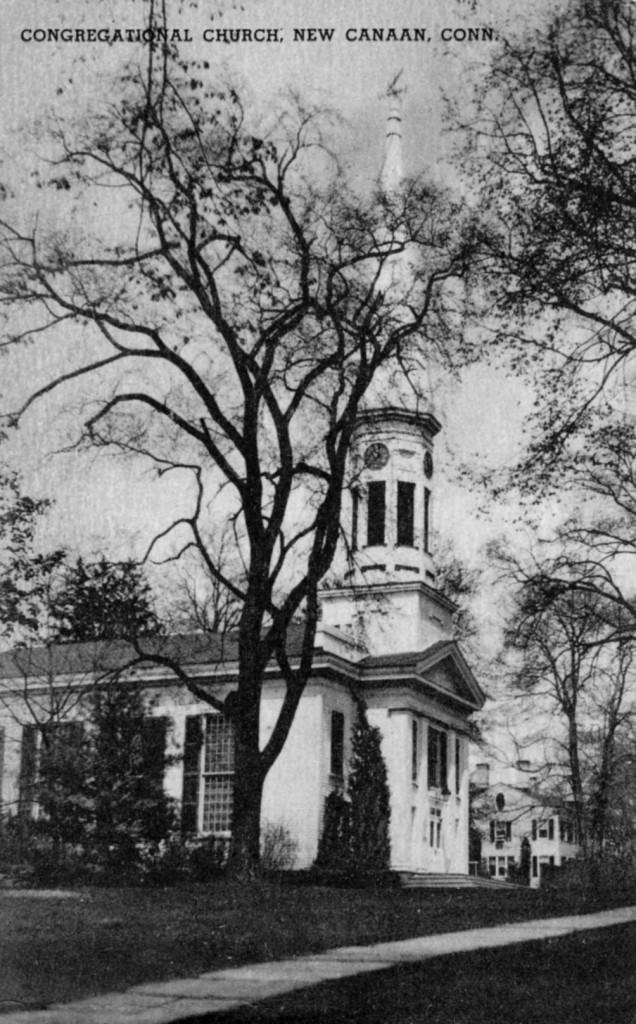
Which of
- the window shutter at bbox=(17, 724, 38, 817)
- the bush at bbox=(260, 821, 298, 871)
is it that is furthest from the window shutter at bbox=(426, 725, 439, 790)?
the window shutter at bbox=(17, 724, 38, 817)

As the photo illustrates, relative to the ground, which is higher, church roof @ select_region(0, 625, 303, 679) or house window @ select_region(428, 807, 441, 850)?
church roof @ select_region(0, 625, 303, 679)

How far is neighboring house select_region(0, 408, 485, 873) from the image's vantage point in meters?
27.8

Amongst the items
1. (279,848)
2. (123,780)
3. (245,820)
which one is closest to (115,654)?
(279,848)

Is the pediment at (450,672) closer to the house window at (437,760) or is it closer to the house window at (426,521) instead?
the house window at (437,760)

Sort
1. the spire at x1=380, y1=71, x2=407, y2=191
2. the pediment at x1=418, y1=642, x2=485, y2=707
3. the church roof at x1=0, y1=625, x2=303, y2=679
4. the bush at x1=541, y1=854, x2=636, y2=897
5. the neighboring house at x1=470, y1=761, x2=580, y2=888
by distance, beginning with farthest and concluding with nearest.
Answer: the neighboring house at x1=470, y1=761, x2=580, y2=888 → the pediment at x1=418, y1=642, x2=485, y2=707 → the church roof at x1=0, y1=625, x2=303, y2=679 → the bush at x1=541, y1=854, x2=636, y2=897 → the spire at x1=380, y1=71, x2=407, y2=191

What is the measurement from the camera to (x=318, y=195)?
18906 mm

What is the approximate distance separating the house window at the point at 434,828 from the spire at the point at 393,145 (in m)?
17.2

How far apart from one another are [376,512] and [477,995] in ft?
86.1

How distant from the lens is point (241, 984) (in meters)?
6.29

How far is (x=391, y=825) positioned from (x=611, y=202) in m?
21.5

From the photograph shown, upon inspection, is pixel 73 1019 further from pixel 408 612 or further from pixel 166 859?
pixel 408 612

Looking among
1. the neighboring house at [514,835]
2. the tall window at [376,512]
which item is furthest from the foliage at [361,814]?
the neighboring house at [514,835]

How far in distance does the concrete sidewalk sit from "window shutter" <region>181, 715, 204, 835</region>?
19.1m

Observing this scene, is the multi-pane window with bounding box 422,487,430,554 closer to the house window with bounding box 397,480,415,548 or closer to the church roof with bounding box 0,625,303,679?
the house window with bounding box 397,480,415,548
